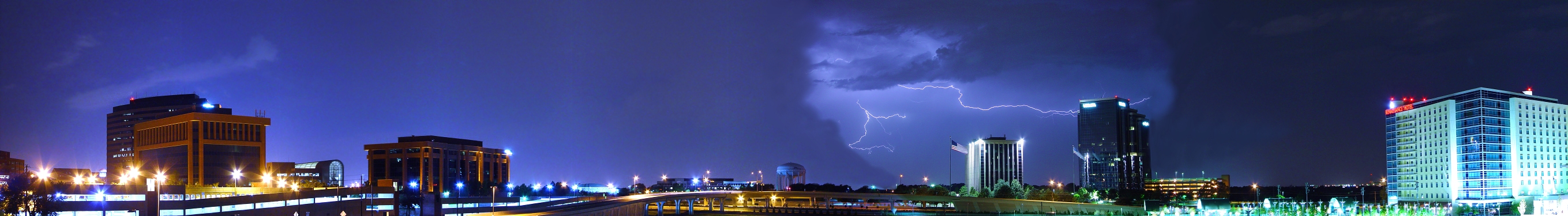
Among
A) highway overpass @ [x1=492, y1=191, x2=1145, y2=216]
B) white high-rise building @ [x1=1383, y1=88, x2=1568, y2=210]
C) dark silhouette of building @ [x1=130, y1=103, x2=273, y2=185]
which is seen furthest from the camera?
dark silhouette of building @ [x1=130, y1=103, x2=273, y2=185]

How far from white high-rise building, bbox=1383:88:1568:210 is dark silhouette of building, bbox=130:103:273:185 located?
163 metres

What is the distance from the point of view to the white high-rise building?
127375 millimetres

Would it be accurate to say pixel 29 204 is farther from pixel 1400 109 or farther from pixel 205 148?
pixel 1400 109

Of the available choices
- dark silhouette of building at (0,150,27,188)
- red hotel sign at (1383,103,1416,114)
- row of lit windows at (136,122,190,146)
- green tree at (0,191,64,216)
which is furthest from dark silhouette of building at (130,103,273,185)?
red hotel sign at (1383,103,1416,114)

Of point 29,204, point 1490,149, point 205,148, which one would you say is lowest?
point 29,204

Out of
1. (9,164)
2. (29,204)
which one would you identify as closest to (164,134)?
(9,164)

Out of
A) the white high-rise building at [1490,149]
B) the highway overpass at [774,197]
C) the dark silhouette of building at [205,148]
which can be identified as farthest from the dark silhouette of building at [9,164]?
the white high-rise building at [1490,149]

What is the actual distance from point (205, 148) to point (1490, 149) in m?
175

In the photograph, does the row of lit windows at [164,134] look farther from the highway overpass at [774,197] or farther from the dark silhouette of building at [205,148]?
the highway overpass at [774,197]

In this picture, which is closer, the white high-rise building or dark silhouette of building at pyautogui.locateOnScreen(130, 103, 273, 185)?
the white high-rise building

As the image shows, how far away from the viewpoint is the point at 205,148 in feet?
536

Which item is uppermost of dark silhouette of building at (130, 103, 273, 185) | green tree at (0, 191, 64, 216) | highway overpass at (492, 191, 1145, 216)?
dark silhouette of building at (130, 103, 273, 185)

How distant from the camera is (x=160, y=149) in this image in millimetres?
169625

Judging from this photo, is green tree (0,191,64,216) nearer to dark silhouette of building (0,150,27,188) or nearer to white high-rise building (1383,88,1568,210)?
dark silhouette of building (0,150,27,188)
